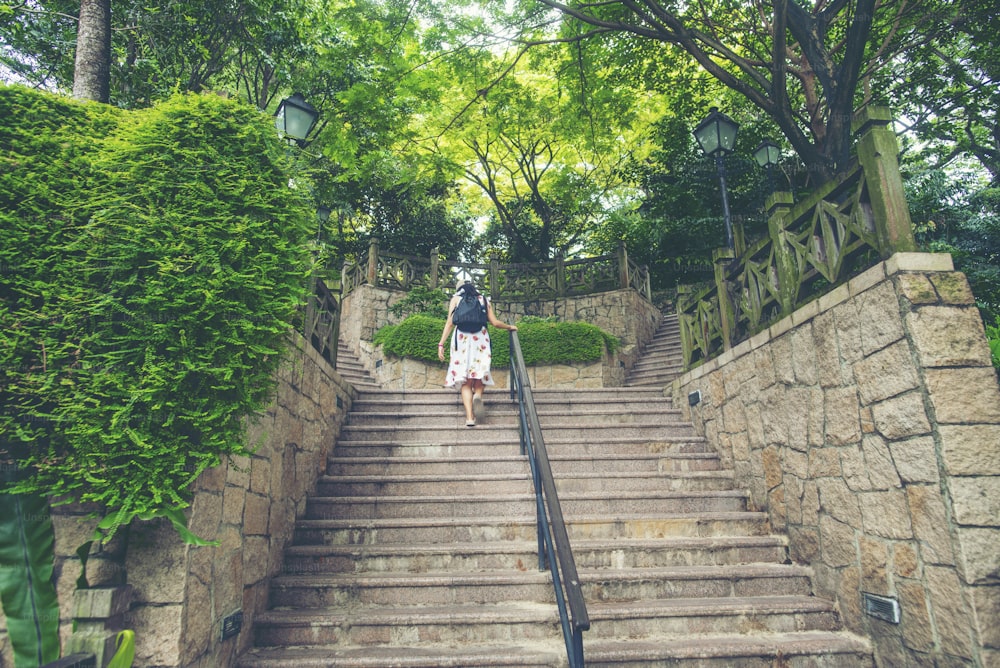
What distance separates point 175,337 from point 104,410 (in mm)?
389

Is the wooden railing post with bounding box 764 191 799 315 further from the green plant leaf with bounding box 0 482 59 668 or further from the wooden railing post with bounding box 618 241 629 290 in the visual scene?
the wooden railing post with bounding box 618 241 629 290

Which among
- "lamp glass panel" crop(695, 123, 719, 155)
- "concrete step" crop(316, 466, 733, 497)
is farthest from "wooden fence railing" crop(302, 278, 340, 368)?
"lamp glass panel" crop(695, 123, 719, 155)

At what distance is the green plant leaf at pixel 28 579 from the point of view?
2.12 m

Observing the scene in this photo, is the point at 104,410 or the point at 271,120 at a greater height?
the point at 271,120

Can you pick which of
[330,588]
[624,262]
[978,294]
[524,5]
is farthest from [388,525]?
[624,262]

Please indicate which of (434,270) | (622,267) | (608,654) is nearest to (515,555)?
(608,654)

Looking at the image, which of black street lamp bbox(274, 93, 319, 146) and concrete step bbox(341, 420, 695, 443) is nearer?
black street lamp bbox(274, 93, 319, 146)

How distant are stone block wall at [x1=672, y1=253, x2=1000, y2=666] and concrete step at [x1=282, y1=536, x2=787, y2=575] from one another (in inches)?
17.4

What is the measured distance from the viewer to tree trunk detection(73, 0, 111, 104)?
3.88 metres

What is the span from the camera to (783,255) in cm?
401

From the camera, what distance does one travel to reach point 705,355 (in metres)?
5.57

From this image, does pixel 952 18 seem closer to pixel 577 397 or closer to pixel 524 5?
pixel 524 5

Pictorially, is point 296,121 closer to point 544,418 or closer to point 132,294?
point 132,294

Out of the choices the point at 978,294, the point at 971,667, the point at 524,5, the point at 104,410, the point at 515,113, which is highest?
the point at 515,113
